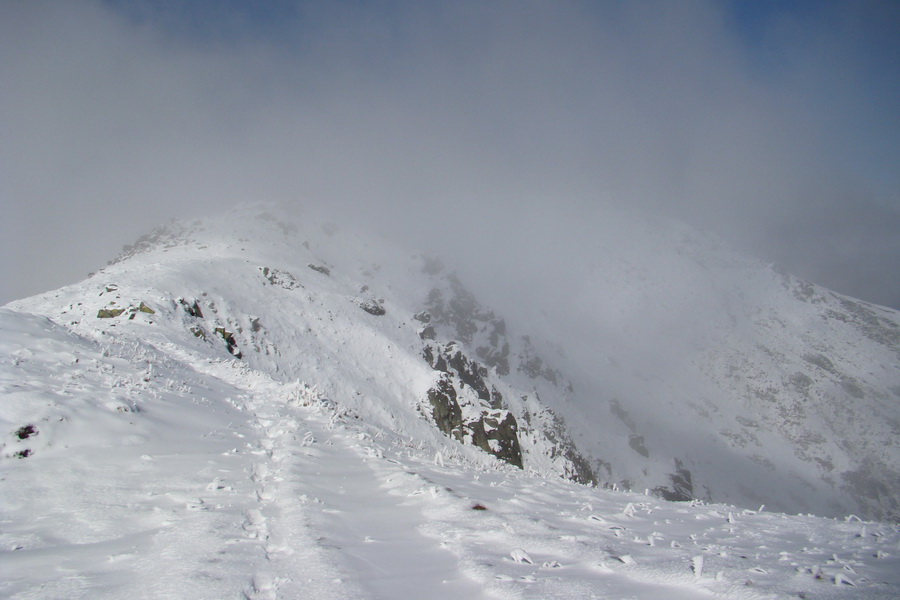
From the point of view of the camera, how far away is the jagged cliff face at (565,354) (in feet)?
111

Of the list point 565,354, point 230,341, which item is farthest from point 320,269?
point 565,354

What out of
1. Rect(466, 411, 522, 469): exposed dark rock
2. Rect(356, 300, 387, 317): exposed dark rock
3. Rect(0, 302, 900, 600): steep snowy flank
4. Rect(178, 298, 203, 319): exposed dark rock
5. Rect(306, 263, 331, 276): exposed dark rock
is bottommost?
Rect(466, 411, 522, 469): exposed dark rock

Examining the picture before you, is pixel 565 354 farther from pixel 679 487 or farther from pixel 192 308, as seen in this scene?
pixel 192 308

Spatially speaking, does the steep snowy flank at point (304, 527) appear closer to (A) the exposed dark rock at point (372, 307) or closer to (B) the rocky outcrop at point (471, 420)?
(B) the rocky outcrop at point (471, 420)

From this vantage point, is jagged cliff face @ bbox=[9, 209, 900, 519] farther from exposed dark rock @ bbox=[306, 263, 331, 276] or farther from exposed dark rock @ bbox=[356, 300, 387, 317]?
exposed dark rock @ bbox=[306, 263, 331, 276]

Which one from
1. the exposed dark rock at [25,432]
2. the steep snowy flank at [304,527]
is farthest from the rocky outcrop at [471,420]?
the exposed dark rock at [25,432]

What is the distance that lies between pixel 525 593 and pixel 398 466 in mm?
5331

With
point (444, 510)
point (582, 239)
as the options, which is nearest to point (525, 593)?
point (444, 510)

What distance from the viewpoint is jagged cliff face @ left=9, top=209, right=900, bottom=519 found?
3375 cm

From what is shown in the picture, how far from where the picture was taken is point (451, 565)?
3508 millimetres

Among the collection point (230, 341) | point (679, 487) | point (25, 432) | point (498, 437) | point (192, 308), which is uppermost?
point (192, 308)

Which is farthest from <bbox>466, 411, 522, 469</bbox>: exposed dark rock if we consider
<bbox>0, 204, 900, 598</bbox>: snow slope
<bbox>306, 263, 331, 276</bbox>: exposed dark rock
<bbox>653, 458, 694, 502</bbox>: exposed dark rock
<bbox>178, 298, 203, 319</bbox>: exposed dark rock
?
<bbox>306, 263, 331, 276</bbox>: exposed dark rock

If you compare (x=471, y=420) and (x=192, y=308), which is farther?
(x=471, y=420)

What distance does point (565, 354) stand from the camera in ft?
268
